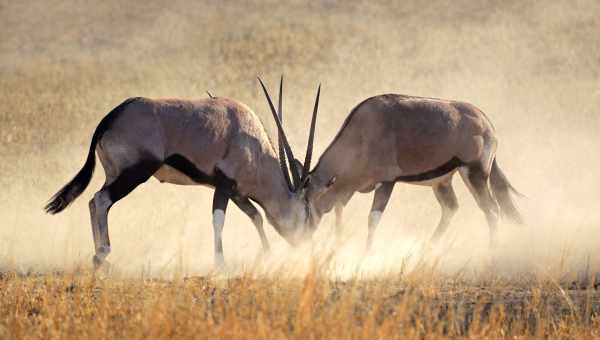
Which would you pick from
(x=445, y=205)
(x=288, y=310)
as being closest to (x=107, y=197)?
(x=288, y=310)

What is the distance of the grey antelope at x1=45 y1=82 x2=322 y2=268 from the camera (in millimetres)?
10352

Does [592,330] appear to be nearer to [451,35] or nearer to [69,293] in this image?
[69,293]

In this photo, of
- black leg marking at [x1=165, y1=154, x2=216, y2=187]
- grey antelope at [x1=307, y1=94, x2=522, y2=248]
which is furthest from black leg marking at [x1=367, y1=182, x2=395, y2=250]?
black leg marking at [x1=165, y1=154, x2=216, y2=187]

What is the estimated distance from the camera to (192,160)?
10734mm

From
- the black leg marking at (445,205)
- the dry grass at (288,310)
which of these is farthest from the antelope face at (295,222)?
the dry grass at (288,310)

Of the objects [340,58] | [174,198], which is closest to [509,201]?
[174,198]

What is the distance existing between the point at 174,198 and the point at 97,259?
38.3 ft

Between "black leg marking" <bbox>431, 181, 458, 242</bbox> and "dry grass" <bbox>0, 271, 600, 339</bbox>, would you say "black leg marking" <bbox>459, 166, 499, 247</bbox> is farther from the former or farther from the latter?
"dry grass" <bbox>0, 271, 600, 339</bbox>

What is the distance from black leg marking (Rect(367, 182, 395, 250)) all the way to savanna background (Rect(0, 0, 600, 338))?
0.36m

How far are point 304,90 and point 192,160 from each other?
2527cm

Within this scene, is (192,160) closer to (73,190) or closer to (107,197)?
(107,197)

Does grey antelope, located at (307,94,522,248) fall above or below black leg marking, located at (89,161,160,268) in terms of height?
above

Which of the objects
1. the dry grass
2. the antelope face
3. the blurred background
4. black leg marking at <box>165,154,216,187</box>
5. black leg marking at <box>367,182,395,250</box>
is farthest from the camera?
the blurred background

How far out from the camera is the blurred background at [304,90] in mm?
15119
